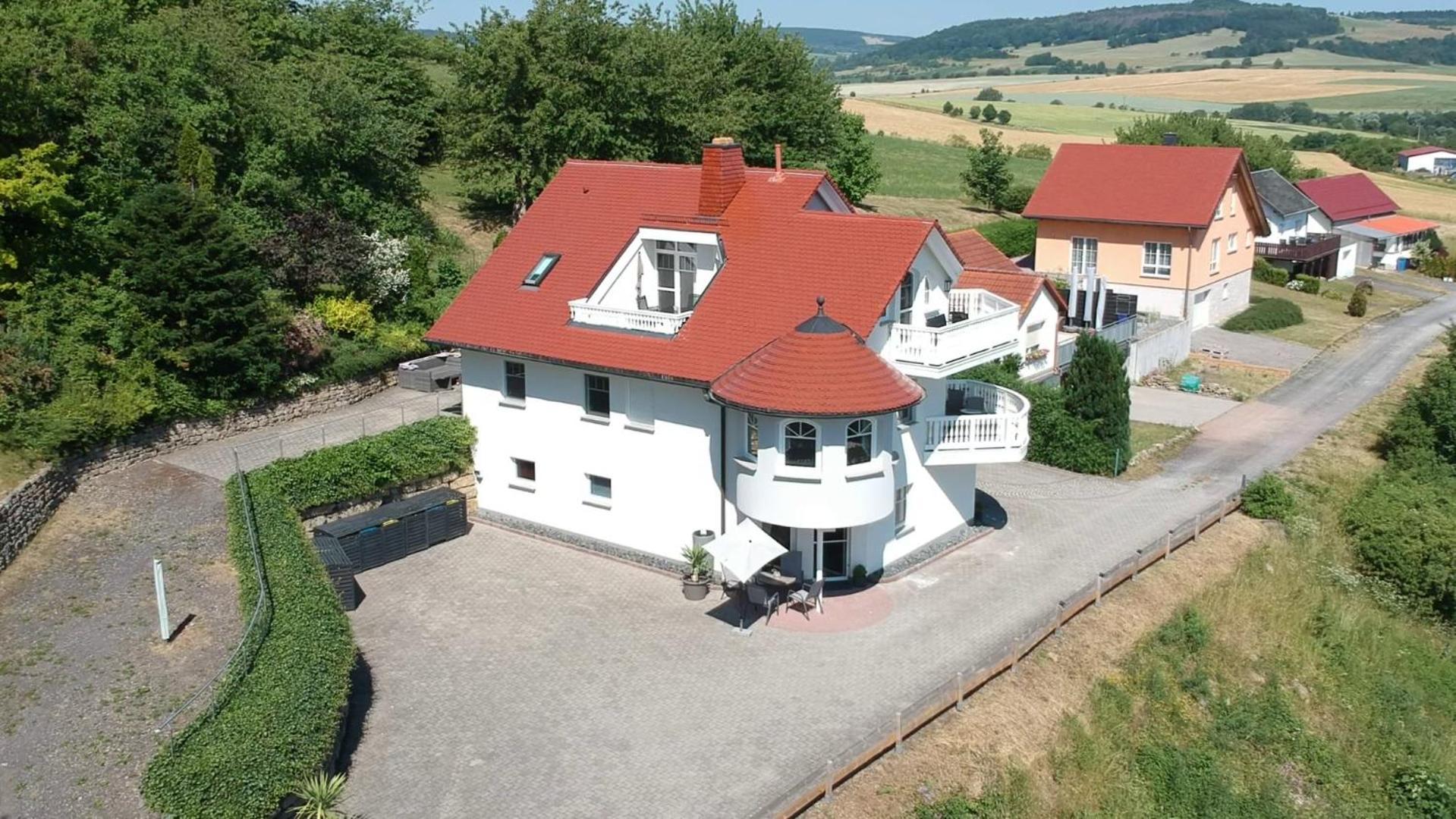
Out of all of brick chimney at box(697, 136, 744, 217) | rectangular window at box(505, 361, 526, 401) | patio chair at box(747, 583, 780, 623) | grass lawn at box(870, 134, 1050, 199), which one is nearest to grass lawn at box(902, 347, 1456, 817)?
patio chair at box(747, 583, 780, 623)

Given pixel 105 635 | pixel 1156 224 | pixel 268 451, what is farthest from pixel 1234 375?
pixel 105 635

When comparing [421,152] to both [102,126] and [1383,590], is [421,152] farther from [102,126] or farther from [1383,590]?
[1383,590]

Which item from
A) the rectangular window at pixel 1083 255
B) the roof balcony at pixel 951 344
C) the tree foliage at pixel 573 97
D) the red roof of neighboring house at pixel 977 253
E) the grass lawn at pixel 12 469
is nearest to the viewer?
the grass lawn at pixel 12 469

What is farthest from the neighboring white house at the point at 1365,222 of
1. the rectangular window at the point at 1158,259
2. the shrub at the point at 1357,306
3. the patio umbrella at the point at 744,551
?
the patio umbrella at the point at 744,551


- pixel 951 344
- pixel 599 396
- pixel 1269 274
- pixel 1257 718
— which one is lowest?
pixel 1257 718

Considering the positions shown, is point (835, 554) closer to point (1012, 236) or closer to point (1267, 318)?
point (1267, 318)

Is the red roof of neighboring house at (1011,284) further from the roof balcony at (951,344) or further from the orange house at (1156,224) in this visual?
the orange house at (1156,224)
